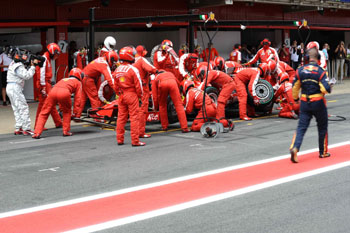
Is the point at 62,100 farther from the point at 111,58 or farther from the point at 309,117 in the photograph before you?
the point at 309,117

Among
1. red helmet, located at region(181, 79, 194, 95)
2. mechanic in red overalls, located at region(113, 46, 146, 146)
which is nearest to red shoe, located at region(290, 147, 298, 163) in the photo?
mechanic in red overalls, located at region(113, 46, 146, 146)

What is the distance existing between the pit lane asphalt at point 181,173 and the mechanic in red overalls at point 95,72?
0.97m

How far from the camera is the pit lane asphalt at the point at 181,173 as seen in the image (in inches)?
230

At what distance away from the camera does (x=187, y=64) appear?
519 inches

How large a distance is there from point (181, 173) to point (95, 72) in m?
6.37

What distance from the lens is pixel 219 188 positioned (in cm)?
723

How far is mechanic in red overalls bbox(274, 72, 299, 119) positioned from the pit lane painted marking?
16.9 ft

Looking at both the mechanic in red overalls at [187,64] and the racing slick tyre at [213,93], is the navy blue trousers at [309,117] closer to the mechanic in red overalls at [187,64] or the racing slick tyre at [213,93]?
the mechanic in red overalls at [187,64]

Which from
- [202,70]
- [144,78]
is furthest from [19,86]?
[202,70]

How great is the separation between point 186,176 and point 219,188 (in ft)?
2.72

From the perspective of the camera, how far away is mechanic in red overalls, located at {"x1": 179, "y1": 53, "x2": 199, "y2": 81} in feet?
42.7

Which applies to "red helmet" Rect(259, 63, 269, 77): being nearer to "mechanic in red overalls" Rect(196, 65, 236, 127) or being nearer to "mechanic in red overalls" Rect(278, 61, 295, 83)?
"mechanic in red overalls" Rect(278, 61, 295, 83)

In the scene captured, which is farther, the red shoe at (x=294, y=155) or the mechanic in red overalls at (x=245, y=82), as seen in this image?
the mechanic in red overalls at (x=245, y=82)

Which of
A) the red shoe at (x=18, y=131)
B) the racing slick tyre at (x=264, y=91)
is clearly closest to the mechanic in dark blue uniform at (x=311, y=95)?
the racing slick tyre at (x=264, y=91)
